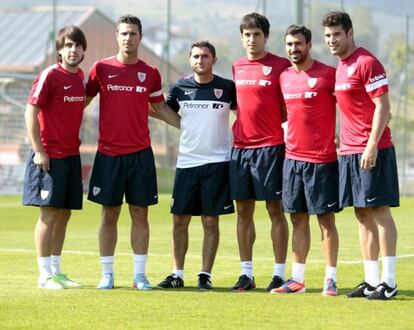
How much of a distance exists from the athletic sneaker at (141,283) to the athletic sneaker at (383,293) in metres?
1.95

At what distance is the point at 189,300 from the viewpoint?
35.8 feet

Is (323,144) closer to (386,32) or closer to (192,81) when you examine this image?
(192,81)

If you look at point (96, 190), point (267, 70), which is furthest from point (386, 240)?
point (96, 190)

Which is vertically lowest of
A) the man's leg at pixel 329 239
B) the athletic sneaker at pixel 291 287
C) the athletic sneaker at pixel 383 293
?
the athletic sneaker at pixel 291 287

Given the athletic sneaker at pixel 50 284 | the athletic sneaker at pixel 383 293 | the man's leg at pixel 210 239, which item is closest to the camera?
the athletic sneaker at pixel 383 293

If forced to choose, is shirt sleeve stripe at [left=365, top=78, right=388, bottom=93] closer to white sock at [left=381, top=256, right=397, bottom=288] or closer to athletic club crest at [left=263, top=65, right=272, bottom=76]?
athletic club crest at [left=263, top=65, right=272, bottom=76]

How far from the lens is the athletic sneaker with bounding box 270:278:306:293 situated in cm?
1151

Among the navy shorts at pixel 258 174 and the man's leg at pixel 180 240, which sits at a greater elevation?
the navy shorts at pixel 258 174

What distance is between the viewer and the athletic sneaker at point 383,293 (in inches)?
430

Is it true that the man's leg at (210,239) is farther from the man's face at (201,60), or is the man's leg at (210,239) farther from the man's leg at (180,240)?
the man's face at (201,60)

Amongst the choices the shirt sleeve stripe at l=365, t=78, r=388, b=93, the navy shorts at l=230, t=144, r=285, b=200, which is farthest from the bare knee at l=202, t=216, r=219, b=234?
the shirt sleeve stripe at l=365, t=78, r=388, b=93

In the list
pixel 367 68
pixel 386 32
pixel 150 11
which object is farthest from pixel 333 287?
pixel 150 11

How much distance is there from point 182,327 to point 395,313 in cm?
169

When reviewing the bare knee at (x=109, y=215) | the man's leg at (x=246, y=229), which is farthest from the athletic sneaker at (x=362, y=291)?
the bare knee at (x=109, y=215)
